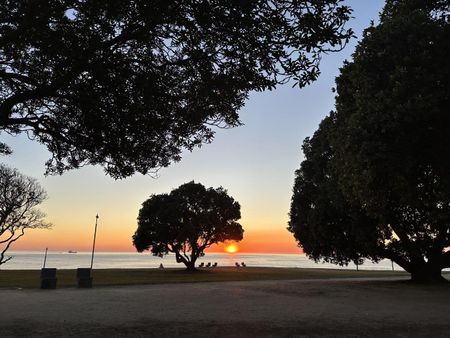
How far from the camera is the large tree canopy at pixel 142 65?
7234 mm

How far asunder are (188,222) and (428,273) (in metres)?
30.9

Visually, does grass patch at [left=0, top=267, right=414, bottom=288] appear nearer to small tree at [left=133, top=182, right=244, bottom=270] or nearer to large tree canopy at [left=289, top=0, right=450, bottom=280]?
small tree at [left=133, top=182, right=244, bottom=270]

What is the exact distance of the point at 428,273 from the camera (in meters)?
29.2

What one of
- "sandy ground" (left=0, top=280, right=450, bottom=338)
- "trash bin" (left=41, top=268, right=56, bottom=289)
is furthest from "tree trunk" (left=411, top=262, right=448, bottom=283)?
"trash bin" (left=41, top=268, right=56, bottom=289)

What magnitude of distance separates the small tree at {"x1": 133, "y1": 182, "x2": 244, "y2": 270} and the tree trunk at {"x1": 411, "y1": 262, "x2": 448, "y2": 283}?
29324mm

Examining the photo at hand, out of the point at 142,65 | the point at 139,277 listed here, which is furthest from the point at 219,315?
the point at 139,277

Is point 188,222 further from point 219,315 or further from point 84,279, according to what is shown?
point 219,315

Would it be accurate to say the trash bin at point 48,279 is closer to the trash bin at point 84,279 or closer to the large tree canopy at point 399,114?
the trash bin at point 84,279

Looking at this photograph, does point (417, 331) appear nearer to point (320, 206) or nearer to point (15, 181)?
point (320, 206)

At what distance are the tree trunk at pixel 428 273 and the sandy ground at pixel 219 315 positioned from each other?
961cm

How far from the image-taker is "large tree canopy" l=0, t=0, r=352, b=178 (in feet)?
23.7

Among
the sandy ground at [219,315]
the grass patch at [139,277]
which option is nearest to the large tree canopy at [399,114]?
the sandy ground at [219,315]

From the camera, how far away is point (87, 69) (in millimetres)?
8242

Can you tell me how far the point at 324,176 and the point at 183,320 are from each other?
19985 mm
